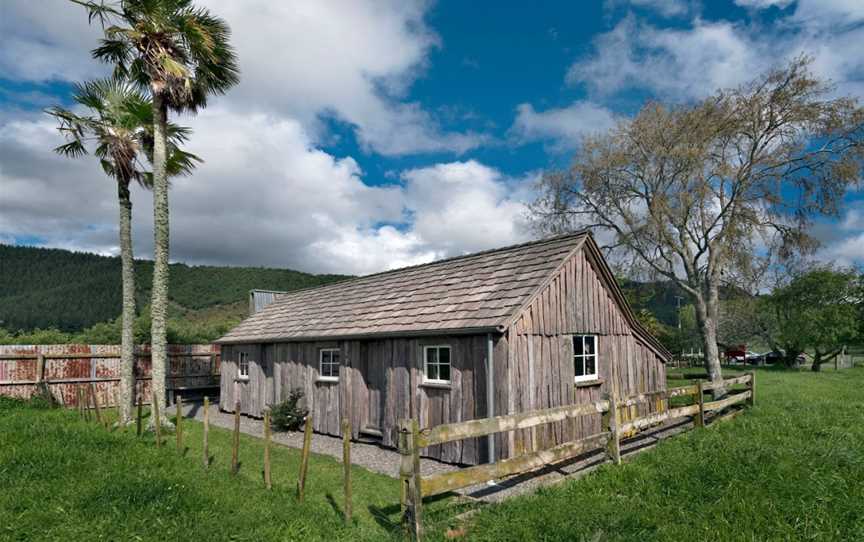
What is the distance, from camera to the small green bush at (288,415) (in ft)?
48.2

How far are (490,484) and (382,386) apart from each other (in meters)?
4.81

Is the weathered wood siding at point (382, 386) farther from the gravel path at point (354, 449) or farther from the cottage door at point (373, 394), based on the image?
the gravel path at point (354, 449)

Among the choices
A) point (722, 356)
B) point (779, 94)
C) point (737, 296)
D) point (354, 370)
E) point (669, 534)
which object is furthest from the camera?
point (722, 356)

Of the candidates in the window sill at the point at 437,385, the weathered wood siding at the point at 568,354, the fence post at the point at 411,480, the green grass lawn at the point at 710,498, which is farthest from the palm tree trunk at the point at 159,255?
the green grass lawn at the point at 710,498

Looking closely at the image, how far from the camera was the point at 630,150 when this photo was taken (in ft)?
75.7

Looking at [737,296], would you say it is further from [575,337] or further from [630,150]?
[575,337]

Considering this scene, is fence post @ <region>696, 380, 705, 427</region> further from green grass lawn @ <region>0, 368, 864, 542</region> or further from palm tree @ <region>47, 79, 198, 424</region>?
palm tree @ <region>47, 79, 198, 424</region>

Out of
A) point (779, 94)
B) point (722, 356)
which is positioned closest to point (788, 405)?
point (779, 94)

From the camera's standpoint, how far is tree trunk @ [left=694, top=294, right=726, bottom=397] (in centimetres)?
2127

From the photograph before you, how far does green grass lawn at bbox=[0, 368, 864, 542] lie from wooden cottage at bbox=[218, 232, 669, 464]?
7.44 ft

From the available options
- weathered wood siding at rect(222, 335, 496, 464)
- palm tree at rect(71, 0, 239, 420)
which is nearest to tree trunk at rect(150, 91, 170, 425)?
palm tree at rect(71, 0, 239, 420)

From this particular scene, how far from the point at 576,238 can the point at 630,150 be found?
42.3 feet

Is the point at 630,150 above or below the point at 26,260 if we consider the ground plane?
below

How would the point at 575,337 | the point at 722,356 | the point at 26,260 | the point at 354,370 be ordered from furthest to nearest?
the point at 26,260 < the point at 722,356 < the point at 354,370 < the point at 575,337
